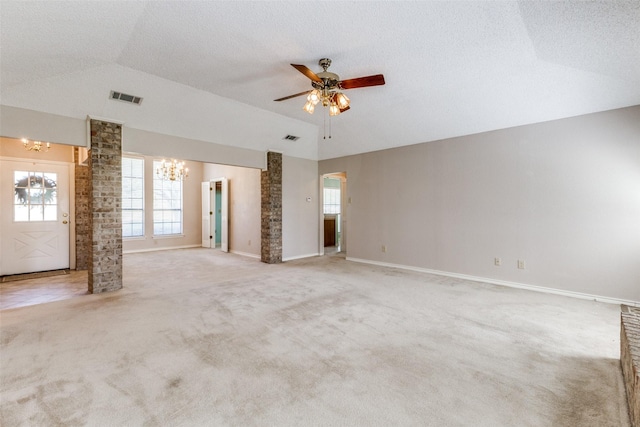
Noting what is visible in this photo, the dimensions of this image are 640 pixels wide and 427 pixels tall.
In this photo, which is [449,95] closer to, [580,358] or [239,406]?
[580,358]

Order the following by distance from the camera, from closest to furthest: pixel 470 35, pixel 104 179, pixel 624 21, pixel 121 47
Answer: pixel 624 21, pixel 470 35, pixel 121 47, pixel 104 179

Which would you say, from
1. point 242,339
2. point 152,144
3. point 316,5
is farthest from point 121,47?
point 242,339

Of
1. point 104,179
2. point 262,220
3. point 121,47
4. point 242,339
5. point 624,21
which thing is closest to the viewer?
point 624,21

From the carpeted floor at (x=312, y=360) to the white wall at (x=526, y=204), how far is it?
0.60 metres

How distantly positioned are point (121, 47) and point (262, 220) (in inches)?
162

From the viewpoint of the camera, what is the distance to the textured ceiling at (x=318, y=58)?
245cm

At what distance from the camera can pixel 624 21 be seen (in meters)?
2.30

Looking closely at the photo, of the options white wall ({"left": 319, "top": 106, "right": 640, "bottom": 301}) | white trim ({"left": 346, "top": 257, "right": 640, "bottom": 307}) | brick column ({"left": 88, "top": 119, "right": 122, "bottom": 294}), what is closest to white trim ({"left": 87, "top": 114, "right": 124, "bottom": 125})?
brick column ({"left": 88, "top": 119, "right": 122, "bottom": 294})

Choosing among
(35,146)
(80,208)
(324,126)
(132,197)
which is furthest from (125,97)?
(132,197)

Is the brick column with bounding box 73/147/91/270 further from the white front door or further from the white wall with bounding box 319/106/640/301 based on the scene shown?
the white wall with bounding box 319/106/640/301

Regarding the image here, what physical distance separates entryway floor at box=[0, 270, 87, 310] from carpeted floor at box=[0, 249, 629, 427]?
1.36 ft

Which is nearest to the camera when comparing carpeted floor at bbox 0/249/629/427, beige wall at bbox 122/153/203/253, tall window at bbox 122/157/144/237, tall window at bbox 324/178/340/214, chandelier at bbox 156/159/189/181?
carpeted floor at bbox 0/249/629/427

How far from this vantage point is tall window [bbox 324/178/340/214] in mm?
Answer: 9391

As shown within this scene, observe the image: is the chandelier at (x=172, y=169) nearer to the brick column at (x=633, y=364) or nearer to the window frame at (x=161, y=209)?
the window frame at (x=161, y=209)
